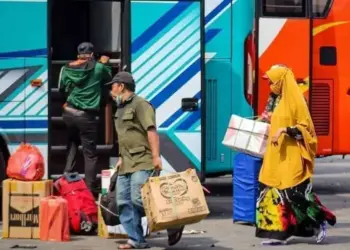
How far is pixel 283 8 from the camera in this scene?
1385cm

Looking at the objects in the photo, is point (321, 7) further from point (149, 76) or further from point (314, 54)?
point (149, 76)

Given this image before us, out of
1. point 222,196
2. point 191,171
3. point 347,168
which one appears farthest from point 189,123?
point 347,168

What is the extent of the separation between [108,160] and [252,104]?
197 cm

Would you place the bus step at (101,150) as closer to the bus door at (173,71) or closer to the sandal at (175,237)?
the bus door at (173,71)

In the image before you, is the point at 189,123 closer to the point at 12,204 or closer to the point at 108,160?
the point at 108,160

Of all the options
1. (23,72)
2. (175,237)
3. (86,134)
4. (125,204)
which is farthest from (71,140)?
(175,237)

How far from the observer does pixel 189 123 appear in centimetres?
1205

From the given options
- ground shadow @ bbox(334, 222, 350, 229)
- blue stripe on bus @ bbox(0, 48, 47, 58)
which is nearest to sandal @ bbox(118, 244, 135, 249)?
blue stripe on bus @ bbox(0, 48, 47, 58)

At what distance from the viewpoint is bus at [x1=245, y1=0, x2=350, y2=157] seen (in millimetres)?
13641

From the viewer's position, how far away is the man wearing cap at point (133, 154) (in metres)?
10.1

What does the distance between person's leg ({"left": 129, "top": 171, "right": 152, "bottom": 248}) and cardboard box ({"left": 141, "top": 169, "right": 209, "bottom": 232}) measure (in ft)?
0.69

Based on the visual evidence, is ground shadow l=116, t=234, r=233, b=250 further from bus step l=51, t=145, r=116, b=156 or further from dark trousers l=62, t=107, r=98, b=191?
bus step l=51, t=145, r=116, b=156

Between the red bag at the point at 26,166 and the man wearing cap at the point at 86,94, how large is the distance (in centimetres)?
111

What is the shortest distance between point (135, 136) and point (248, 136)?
1.75 meters
